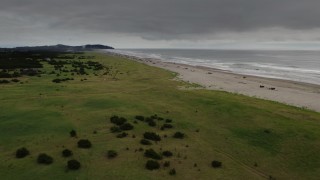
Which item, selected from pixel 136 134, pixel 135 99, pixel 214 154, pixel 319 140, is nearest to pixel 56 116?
pixel 136 134

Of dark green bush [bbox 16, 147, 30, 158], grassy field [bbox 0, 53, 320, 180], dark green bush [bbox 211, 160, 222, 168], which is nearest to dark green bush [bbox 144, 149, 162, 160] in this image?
grassy field [bbox 0, 53, 320, 180]

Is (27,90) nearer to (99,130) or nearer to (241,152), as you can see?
(99,130)

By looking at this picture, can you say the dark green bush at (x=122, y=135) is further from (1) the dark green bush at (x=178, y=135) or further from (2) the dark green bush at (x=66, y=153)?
(2) the dark green bush at (x=66, y=153)

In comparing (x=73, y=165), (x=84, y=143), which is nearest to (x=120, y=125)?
(x=84, y=143)

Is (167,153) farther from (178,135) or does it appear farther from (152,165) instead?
(178,135)

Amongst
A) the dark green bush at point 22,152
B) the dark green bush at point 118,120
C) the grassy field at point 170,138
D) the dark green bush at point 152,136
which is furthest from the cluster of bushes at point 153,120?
the dark green bush at point 22,152

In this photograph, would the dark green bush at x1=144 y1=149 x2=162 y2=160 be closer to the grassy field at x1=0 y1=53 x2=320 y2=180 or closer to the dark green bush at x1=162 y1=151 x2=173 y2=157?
the grassy field at x1=0 y1=53 x2=320 y2=180

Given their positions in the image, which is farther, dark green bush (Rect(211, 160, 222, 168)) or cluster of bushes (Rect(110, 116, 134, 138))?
cluster of bushes (Rect(110, 116, 134, 138))
